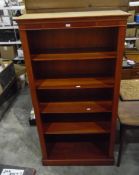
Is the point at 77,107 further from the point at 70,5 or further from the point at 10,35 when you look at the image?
the point at 10,35

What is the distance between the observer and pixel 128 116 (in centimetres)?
198

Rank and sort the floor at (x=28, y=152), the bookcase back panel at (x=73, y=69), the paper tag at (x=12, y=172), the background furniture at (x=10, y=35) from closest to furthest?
the paper tag at (x=12, y=172) < the bookcase back panel at (x=73, y=69) < the floor at (x=28, y=152) < the background furniture at (x=10, y=35)

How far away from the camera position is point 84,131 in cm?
209

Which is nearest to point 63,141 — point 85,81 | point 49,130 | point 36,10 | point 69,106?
point 49,130

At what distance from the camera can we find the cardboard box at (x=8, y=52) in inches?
160

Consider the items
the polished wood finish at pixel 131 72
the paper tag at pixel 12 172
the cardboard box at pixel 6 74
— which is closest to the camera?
the paper tag at pixel 12 172

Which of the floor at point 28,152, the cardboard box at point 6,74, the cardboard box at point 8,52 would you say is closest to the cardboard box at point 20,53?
the cardboard box at point 8,52

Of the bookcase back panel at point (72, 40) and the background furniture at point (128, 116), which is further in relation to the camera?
the background furniture at point (128, 116)

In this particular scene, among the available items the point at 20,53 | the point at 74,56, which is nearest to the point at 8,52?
the point at 20,53

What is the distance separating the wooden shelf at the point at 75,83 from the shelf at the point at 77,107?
0.93ft

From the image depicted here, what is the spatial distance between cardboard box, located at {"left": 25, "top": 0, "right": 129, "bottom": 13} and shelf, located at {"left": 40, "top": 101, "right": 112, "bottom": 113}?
3.08 feet

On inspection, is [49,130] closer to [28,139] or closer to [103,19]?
[28,139]

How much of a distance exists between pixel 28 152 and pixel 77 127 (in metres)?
0.81

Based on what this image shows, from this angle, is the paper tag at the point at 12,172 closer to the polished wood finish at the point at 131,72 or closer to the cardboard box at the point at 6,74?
the cardboard box at the point at 6,74
